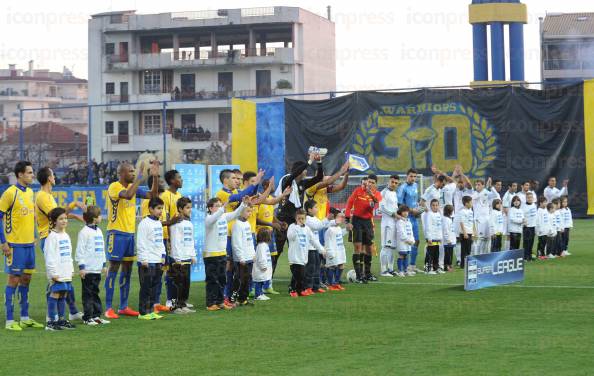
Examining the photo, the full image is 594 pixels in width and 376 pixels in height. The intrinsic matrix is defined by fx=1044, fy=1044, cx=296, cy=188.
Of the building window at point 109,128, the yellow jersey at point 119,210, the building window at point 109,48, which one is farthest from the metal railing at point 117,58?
the yellow jersey at point 119,210

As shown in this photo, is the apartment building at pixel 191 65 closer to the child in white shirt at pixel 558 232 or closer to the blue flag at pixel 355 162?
the child in white shirt at pixel 558 232

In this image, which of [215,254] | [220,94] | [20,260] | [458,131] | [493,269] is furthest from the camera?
[220,94]

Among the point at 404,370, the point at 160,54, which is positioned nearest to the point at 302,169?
the point at 404,370

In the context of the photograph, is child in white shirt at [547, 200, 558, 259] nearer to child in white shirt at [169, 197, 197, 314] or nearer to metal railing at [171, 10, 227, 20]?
child in white shirt at [169, 197, 197, 314]

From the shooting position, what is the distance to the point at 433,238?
68.7 feet

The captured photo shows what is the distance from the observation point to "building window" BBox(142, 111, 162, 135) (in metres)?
75.4

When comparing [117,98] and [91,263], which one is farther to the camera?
[117,98]

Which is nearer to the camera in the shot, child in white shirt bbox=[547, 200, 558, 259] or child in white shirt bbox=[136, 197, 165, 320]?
child in white shirt bbox=[136, 197, 165, 320]

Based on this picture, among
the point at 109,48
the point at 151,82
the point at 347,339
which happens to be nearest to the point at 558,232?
the point at 347,339

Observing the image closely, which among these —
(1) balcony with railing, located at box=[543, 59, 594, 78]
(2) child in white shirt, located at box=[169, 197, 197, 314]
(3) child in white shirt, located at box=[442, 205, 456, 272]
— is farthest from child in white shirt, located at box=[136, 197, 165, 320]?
(1) balcony with railing, located at box=[543, 59, 594, 78]

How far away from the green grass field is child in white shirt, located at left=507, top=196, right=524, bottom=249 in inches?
264

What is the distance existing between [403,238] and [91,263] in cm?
791

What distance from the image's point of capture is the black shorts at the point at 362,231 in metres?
18.8

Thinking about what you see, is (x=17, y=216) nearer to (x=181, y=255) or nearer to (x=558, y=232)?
(x=181, y=255)
